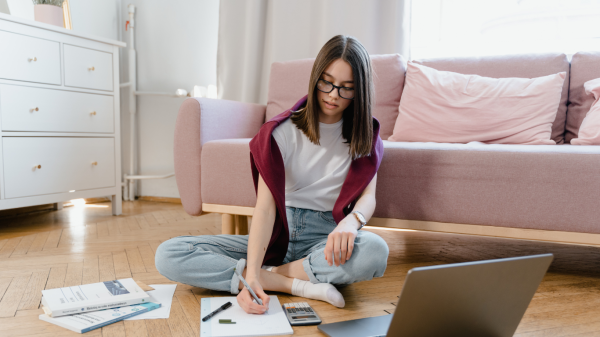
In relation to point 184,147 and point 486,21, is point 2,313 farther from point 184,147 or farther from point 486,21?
point 486,21

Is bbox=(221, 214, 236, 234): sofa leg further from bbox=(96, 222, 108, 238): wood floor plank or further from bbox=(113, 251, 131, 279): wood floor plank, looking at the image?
bbox=(96, 222, 108, 238): wood floor plank

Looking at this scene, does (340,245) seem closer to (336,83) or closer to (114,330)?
(336,83)

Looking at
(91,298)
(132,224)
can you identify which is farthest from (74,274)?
(132,224)

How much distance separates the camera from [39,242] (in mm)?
1847

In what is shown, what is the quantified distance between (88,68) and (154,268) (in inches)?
50.9

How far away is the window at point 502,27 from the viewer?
7.07 ft

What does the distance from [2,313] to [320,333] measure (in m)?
0.76

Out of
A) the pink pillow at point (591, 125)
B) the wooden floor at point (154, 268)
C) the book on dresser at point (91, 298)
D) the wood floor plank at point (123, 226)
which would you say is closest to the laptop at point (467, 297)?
the wooden floor at point (154, 268)

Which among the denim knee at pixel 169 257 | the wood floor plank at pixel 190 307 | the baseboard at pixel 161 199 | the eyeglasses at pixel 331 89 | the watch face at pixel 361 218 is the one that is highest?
the eyeglasses at pixel 331 89

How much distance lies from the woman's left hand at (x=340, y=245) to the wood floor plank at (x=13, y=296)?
76 cm

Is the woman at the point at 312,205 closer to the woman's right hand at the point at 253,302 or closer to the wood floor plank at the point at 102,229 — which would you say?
the woman's right hand at the point at 253,302

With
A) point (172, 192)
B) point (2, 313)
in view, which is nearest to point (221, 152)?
point (2, 313)

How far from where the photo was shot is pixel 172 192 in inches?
117

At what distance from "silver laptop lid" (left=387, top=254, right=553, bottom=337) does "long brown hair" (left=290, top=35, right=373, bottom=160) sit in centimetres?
58
